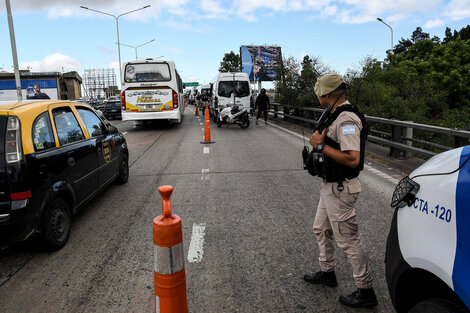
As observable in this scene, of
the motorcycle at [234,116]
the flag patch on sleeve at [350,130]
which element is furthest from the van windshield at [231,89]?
the flag patch on sleeve at [350,130]

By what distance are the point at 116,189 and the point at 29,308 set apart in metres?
3.88

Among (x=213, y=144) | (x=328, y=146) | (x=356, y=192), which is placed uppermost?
(x=328, y=146)

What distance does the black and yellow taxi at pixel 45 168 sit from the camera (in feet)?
12.2

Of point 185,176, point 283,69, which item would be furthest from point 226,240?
point 283,69

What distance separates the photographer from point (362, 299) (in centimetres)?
306

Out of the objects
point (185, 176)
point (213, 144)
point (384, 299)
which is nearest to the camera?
point (384, 299)

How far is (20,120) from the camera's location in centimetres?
399

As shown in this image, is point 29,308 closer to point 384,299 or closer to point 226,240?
point 226,240

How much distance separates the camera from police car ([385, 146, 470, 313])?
169cm

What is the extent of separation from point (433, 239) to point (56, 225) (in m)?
3.81

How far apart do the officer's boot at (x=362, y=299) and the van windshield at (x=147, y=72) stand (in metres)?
15.3

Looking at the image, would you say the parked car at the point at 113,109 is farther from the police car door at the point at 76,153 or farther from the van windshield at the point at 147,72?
the police car door at the point at 76,153

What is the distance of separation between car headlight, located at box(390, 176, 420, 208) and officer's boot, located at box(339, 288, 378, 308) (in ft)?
3.53

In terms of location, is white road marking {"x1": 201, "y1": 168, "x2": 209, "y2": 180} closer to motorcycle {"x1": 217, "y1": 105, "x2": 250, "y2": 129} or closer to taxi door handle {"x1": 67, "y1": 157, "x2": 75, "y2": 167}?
taxi door handle {"x1": 67, "y1": 157, "x2": 75, "y2": 167}
